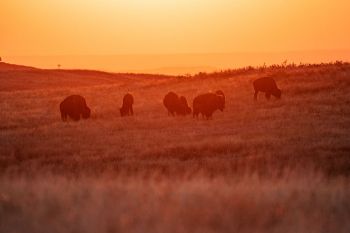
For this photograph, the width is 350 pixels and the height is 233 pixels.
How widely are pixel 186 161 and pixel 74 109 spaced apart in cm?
1410

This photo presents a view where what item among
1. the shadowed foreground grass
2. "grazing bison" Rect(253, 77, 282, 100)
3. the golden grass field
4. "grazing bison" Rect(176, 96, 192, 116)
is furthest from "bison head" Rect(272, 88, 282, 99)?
the shadowed foreground grass

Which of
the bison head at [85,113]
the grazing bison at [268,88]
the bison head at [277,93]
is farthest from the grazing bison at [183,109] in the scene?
the bison head at [277,93]

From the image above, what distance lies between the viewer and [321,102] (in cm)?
2948

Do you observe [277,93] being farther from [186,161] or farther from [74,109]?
[186,161]

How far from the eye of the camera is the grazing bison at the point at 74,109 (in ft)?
97.1

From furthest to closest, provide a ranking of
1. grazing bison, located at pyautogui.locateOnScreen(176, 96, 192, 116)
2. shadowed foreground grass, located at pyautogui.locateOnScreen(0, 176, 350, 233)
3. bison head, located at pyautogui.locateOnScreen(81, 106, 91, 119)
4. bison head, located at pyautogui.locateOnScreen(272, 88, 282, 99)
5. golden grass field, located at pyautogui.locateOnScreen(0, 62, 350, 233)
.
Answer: bison head, located at pyautogui.locateOnScreen(272, 88, 282, 99), bison head, located at pyautogui.locateOnScreen(81, 106, 91, 119), grazing bison, located at pyautogui.locateOnScreen(176, 96, 192, 116), golden grass field, located at pyautogui.locateOnScreen(0, 62, 350, 233), shadowed foreground grass, located at pyautogui.locateOnScreen(0, 176, 350, 233)

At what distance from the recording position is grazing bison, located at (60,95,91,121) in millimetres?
29609

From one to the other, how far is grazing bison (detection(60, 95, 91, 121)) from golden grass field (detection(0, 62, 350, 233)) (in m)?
0.56

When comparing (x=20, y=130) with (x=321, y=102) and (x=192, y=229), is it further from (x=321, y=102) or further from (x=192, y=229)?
(x=192, y=229)

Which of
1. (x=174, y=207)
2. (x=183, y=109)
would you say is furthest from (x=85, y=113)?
(x=174, y=207)

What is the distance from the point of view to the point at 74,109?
1166 inches

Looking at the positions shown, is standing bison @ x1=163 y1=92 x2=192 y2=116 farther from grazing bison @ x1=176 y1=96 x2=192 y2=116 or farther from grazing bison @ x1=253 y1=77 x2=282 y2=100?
grazing bison @ x1=253 y1=77 x2=282 y2=100

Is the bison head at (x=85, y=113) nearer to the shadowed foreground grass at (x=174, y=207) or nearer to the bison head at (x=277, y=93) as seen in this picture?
the bison head at (x=277, y=93)

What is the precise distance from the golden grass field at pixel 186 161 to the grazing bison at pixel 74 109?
56cm
